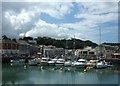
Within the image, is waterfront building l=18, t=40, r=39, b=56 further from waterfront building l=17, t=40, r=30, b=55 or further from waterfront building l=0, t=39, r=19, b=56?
waterfront building l=0, t=39, r=19, b=56

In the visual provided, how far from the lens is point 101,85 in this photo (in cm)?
3231

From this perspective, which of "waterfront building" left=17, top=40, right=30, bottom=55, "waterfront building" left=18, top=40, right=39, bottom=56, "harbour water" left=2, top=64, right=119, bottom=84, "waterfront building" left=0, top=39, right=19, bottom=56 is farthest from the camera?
"waterfront building" left=18, top=40, right=39, bottom=56

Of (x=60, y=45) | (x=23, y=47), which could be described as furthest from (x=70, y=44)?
(x=23, y=47)

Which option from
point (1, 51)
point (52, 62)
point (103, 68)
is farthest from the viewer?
point (1, 51)

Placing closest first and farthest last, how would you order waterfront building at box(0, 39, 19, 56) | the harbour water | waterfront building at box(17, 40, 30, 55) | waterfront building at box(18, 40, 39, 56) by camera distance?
1. the harbour water
2. waterfront building at box(0, 39, 19, 56)
3. waterfront building at box(17, 40, 30, 55)
4. waterfront building at box(18, 40, 39, 56)

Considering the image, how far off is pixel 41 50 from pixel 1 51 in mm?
28880

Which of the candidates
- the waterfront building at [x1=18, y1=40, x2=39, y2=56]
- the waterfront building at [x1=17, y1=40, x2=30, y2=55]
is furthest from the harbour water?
the waterfront building at [x1=18, y1=40, x2=39, y2=56]

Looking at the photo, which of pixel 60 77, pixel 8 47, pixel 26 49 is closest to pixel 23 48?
pixel 26 49

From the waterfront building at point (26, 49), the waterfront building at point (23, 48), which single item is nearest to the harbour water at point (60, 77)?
the waterfront building at point (23, 48)

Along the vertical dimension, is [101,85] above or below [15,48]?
below

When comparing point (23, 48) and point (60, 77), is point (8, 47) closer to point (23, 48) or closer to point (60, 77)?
point (23, 48)

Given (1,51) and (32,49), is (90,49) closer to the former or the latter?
(32,49)

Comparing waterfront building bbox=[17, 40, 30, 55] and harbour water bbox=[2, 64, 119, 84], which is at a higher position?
waterfront building bbox=[17, 40, 30, 55]

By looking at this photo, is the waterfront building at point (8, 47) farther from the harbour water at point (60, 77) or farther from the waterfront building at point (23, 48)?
the harbour water at point (60, 77)
